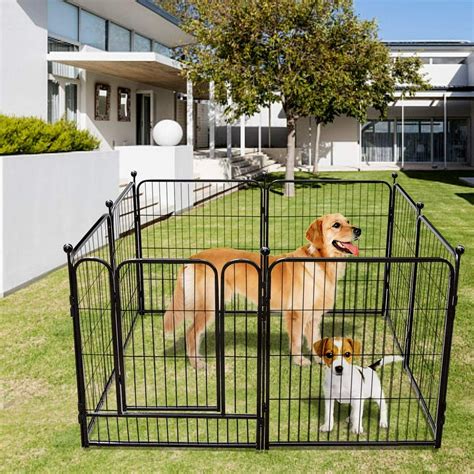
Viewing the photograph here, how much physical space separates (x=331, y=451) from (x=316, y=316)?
4.62ft

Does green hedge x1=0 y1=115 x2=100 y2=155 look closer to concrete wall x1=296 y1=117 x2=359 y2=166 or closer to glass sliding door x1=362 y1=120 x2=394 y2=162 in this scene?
concrete wall x1=296 y1=117 x2=359 y2=166

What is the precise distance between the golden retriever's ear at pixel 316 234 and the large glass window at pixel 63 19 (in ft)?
39.5

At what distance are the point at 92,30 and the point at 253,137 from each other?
1880cm

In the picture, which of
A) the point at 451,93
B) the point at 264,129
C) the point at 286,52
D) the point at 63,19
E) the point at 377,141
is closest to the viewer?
the point at 63,19

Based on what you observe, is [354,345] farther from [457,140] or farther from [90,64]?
[457,140]

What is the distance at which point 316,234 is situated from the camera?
505 cm

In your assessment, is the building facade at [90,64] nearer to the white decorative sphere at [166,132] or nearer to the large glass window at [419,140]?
the white decorative sphere at [166,132]

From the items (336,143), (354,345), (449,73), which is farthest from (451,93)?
(354,345)

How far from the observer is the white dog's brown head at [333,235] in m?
5.00

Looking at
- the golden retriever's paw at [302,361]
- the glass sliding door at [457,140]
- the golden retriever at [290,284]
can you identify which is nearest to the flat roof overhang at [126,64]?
the golden retriever at [290,284]

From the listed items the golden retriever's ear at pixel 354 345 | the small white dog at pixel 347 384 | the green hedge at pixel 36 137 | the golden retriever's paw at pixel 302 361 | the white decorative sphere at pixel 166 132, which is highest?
the white decorative sphere at pixel 166 132

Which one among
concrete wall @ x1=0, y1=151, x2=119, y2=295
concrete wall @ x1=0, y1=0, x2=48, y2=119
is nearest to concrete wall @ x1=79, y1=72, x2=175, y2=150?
concrete wall @ x1=0, y1=0, x2=48, y2=119

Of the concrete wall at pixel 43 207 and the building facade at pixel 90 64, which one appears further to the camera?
the building facade at pixel 90 64

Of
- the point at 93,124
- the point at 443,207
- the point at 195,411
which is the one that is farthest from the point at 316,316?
the point at 93,124
